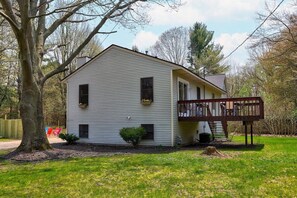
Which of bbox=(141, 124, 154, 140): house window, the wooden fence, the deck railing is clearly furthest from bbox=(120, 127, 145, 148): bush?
the wooden fence

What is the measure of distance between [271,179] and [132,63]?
11.2 meters

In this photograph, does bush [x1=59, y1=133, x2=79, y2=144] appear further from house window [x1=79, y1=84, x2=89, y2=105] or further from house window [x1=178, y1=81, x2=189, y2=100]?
house window [x1=178, y1=81, x2=189, y2=100]

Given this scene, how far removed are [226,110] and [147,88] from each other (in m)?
4.26

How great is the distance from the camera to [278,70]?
84.4 feet

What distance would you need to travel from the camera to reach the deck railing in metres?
13.4

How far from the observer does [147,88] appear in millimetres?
15586

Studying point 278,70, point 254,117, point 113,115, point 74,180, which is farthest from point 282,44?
point 74,180

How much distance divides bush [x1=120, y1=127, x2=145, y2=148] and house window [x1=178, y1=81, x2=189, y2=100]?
3.18 m

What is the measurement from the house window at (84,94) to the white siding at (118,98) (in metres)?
0.26

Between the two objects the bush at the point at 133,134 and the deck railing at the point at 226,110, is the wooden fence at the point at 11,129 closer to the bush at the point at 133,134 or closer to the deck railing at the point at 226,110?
the bush at the point at 133,134

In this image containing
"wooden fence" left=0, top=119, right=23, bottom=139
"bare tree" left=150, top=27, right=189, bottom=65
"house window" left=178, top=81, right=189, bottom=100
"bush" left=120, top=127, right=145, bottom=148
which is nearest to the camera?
"bush" left=120, top=127, right=145, bottom=148

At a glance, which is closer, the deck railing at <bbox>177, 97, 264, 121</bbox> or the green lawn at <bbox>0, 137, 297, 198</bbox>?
the green lawn at <bbox>0, 137, 297, 198</bbox>

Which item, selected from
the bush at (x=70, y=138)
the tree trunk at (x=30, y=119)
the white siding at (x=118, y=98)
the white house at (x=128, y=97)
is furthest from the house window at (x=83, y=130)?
the tree trunk at (x=30, y=119)

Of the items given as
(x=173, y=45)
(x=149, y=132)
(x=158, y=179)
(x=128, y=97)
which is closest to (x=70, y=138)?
(x=128, y=97)
